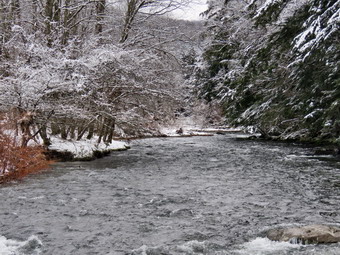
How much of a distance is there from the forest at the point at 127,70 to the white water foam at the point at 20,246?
16.3 feet

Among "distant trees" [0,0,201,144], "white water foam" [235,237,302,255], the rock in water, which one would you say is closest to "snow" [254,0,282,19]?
"distant trees" [0,0,201,144]

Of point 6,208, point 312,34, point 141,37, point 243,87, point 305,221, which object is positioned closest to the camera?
point 305,221

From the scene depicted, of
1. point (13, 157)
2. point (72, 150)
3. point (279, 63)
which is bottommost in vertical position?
point (72, 150)

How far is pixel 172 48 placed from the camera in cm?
1828

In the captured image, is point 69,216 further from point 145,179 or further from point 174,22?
point 174,22

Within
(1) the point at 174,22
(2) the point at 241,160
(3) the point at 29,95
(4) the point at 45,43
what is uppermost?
(1) the point at 174,22

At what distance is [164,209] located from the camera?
23.4 ft

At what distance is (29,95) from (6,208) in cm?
603

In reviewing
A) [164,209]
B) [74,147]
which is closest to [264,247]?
[164,209]

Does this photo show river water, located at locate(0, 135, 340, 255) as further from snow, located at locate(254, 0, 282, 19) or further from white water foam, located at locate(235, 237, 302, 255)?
snow, located at locate(254, 0, 282, 19)

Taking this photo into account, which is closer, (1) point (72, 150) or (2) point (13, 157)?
(2) point (13, 157)

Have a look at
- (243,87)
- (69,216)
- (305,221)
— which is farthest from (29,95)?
(243,87)

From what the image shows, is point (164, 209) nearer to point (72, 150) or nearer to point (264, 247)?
point (264, 247)

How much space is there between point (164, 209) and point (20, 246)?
9.34 ft
